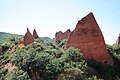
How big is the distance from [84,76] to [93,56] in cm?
935

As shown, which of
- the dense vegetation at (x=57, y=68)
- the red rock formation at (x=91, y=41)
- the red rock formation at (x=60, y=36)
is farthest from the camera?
the red rock formation at (x=60, y=36)

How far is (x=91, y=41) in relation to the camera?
46312 mm

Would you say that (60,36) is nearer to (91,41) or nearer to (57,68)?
(91,41)

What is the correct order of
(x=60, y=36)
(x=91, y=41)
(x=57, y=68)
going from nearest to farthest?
(x=57, y=68) → (x=91, y=41) → (x=60, y=36)

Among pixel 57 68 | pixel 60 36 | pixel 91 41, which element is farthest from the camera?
pixel 60 36

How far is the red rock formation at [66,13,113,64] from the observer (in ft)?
151

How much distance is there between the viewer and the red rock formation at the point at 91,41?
4612cm

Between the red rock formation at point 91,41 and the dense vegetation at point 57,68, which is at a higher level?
the red rock formation at point 91,41

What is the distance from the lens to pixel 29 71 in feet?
128

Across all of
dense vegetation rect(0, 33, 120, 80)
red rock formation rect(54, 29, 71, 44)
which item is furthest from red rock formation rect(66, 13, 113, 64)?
red rock formation rect(54, 29, 71, 44)

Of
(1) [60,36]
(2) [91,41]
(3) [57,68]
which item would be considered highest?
(1) [60,36]

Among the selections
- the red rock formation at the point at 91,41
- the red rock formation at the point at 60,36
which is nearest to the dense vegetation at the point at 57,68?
the red rock formation at the point at 91,41

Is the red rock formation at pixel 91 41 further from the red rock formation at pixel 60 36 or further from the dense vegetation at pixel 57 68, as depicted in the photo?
the red rock formation at pixel 60 36

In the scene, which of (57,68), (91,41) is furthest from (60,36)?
(57,68)
